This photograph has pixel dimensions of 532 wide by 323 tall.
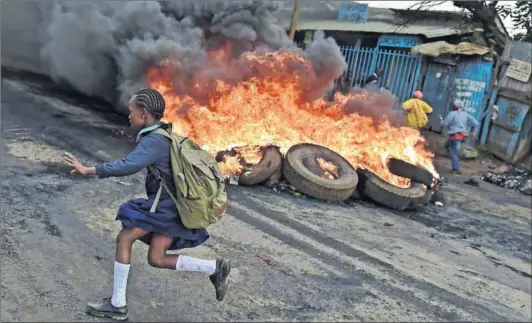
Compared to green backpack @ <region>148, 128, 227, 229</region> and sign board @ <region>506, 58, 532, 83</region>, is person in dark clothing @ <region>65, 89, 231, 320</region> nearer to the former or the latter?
green backpack @ <region>148, 128, 227, 229</region>

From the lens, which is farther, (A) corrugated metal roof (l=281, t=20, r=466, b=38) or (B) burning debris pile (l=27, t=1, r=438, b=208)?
(A) corrugated metal roof (l=281, t=20, r=466, b=38)

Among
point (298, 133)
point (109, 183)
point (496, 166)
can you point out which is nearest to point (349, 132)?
point (298, 133)

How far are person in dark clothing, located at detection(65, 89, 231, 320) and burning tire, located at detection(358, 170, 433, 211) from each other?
5006mm

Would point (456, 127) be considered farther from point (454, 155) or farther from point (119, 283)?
point (119, 283)

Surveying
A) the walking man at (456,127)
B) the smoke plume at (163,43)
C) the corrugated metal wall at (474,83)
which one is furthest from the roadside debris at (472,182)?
the smoke plume at (163,43)

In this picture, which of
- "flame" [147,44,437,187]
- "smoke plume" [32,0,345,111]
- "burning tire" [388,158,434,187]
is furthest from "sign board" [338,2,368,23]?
"burning tire" [388,158,434,187]

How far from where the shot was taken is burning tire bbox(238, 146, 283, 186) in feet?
25.4

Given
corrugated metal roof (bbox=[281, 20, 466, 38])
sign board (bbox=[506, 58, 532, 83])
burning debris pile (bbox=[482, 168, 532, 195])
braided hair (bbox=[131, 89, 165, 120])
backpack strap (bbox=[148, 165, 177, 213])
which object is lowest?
burning debris pile (bbox=[482, 168, 532, 195])

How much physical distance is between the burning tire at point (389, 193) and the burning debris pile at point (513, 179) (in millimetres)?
3988

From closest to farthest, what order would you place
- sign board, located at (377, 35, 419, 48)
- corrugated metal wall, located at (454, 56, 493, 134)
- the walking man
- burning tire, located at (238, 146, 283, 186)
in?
burning tire, located at (238, 146, 283, 186)
the walking man
corrugated metal wall, located at (454, 56, 493, 134)
sign board, located at (377, 35, 419, 48)

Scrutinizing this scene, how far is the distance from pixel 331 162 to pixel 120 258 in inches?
221

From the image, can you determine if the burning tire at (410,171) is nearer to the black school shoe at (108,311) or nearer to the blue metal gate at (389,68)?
the black school shoe at (108,311)

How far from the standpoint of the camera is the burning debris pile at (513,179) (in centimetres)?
1096

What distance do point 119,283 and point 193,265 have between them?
1.73ft
